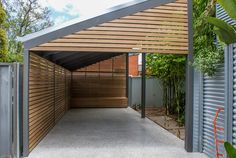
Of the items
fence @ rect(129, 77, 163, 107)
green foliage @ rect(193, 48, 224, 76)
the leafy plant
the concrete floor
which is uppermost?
the leafy plant

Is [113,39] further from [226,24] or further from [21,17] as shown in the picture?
[21,17]

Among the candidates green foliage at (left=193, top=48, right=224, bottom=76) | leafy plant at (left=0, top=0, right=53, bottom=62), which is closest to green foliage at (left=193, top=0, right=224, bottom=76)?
green foliage at (left=193, top=48, right=224, bottom=76)

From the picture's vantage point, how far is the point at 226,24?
2.43 meters

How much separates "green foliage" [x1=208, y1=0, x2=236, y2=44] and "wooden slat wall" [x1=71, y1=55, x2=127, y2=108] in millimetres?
11496

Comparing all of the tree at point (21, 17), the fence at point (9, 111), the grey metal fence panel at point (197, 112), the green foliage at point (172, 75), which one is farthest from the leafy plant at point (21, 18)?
the grey metal fence panel at point (197, 112)

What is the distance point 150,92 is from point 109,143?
7.96m

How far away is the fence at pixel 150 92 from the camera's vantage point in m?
13.5

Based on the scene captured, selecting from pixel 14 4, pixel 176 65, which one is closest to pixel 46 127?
pixel 176 65

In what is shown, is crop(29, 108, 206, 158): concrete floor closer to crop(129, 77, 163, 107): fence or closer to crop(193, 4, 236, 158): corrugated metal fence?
crop(193, 4, 236, 158): corrugated metal fence

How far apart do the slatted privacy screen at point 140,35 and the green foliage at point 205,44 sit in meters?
0.55

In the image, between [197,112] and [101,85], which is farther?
[101,85]

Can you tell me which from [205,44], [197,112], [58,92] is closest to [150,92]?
[58,92]

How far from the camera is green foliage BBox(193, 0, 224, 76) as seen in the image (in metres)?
4.46

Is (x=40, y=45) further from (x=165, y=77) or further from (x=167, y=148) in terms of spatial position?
(x=165, y=77)
